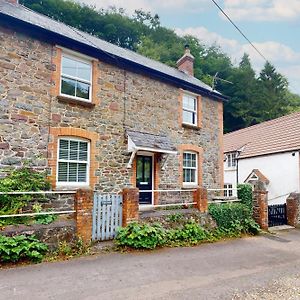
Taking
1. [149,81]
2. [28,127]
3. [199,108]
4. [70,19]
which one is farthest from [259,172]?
[70,19]

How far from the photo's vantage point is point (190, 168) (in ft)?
46.3

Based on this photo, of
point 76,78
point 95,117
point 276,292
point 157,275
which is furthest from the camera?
A: point 95,117

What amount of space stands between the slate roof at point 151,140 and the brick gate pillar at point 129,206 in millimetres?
2928

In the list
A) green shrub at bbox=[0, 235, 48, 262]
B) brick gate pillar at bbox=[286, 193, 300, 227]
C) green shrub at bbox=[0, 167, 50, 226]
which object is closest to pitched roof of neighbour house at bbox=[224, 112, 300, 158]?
brick gate pillar at bbox=[286, 193, 300, 227]

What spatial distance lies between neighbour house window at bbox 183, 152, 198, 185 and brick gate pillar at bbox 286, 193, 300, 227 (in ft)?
16.0

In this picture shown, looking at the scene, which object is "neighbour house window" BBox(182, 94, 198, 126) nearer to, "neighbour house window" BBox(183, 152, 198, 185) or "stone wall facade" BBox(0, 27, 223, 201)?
"stone wall facade" BBox(0, 27, 223, 201)

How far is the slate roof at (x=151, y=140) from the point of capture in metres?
11.5

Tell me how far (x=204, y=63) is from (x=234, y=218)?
2916 cm

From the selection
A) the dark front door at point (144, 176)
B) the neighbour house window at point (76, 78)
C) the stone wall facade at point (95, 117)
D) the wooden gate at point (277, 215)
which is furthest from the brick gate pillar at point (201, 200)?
the neighbour house window at point (76, 78)

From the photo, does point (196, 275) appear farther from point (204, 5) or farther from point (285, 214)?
point (285, 214)

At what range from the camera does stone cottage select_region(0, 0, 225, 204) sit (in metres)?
9.03

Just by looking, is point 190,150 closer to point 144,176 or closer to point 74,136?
point 144,176

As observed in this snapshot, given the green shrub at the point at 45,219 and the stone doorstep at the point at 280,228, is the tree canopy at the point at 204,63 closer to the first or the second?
the stone doorstep at the point at 280,228

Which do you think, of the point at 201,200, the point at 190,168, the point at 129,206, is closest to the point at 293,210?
the point at 190,168
